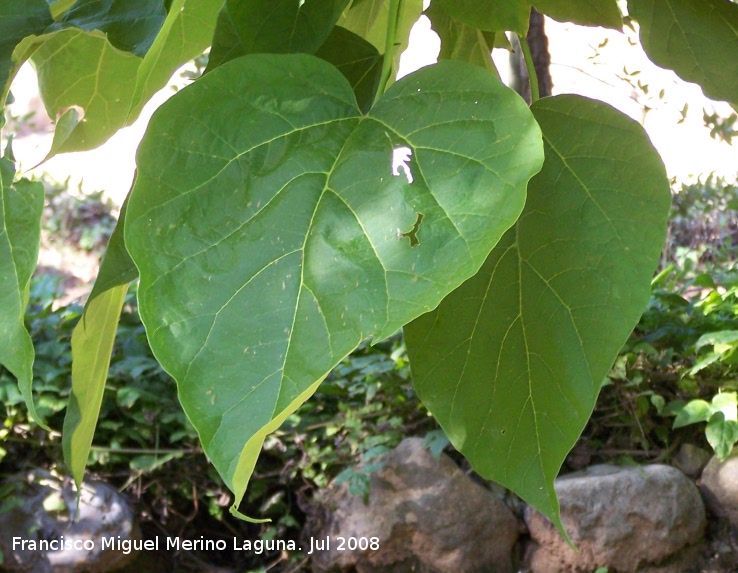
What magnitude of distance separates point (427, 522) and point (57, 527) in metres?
0.94

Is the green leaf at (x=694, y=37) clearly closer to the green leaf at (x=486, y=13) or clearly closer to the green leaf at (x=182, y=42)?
the green leaf at (x=486, y=13)

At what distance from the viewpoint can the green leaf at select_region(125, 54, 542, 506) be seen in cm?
30

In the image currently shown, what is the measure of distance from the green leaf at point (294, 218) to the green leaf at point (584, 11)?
17 centimetres

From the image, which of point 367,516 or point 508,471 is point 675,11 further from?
point 367,516

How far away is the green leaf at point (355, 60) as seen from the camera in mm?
480

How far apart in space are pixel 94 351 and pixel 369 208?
231mm

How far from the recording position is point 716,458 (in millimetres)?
2068

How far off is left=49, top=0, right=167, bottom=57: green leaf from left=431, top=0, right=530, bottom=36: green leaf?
17 cm

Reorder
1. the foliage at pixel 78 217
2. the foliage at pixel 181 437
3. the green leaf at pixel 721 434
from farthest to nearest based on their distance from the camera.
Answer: the foliage at pixel 78 217 → the foliage at pixel 181 437 → the green leaf at pixel 721 434

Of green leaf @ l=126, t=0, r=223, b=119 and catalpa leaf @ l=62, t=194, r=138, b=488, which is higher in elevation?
green leaf @ l=126, t=0, r=223, b=119

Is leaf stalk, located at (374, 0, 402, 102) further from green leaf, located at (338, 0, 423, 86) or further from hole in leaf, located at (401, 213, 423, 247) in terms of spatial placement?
green leaf, located at (338, 0, 423, 86)

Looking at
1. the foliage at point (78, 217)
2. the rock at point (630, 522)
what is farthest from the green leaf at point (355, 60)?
the foliage at point (78, 217)

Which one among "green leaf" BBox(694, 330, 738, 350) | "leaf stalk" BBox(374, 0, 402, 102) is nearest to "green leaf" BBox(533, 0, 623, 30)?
"leaf stalk" BBox(374, 0, 402, 102)

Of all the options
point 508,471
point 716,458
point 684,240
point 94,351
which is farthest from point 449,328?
point 684,240
